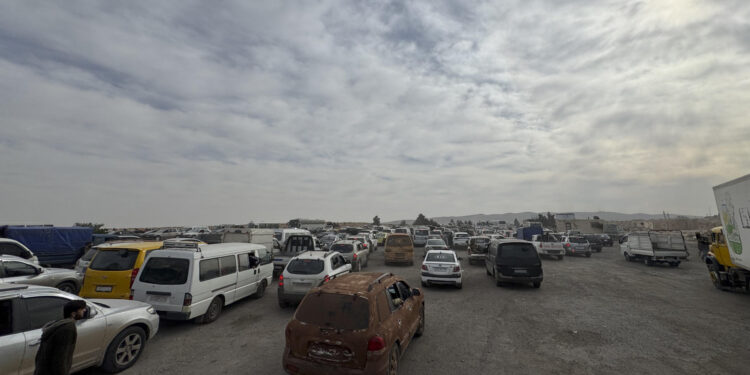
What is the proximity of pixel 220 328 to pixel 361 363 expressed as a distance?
212 inches

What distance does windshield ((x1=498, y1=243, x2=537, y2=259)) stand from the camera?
12.5m

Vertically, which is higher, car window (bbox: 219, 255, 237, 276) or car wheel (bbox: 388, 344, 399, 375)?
car window (bbox: 219, 255, 237, 276)

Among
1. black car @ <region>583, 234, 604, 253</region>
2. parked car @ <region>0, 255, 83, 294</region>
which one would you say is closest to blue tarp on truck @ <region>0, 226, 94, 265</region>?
parked car @ <region>0, 255, 83, 294</region>

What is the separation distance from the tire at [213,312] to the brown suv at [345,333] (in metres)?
4.78

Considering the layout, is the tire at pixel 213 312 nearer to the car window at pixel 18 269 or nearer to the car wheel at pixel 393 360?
the car window at pixel 18 269

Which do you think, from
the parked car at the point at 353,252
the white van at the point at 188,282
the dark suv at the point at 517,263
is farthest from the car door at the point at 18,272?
the dark suv at the point at 517,263

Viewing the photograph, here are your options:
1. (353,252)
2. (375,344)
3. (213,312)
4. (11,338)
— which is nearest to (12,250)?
(213,312)

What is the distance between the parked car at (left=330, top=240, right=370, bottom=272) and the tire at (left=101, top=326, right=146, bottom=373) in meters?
10.2

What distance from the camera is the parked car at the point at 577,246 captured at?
80.3 feet

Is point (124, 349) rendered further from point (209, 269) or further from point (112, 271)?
point (112, 271)

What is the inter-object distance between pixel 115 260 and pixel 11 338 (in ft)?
15.6

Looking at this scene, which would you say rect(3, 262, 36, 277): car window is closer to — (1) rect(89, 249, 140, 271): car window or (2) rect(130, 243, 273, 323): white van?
(1) rect(89, 249, 140, 271): car window

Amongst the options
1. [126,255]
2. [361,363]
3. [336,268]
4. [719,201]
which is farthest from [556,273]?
[126,255]

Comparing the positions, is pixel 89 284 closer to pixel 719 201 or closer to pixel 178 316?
pixel 178 316
